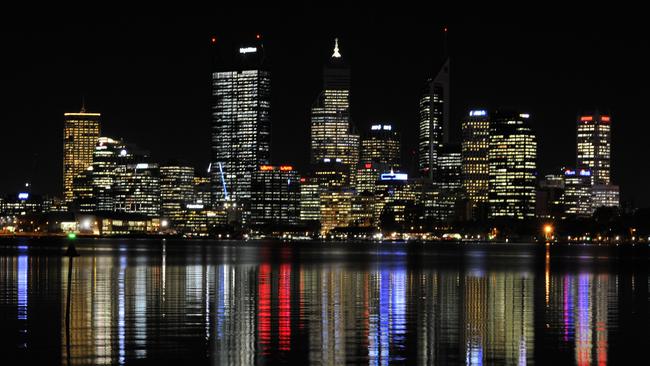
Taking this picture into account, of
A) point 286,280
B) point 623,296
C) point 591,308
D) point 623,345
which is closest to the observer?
point 623,345

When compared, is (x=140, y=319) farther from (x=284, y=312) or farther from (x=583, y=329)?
(x=583, y=329)

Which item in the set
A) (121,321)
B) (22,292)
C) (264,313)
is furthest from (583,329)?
(22,292)

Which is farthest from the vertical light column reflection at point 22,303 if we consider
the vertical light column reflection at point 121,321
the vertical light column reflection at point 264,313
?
the vertical light column reflection at point 264,313

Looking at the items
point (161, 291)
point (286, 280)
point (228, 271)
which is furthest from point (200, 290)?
point (228, 271)

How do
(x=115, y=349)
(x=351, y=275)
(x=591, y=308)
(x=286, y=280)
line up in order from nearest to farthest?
(x=115, y=349) → (x=591, y=308) → (x=286, y=280) → (x=351, y=275)

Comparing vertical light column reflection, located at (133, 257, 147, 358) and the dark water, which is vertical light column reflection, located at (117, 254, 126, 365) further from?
vertical light column reflection, located at (133, 257, 147, 358)

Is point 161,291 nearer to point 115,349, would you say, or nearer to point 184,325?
point 184,325

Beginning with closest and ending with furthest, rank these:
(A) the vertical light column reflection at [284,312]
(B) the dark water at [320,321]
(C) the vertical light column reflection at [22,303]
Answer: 1. (B) the dark water at [320,321]
2. (A) the vertical light column reflection at [284,312]
3. (C) the vertical light column reflection at [22,303]

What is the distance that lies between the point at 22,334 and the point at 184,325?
6.09 meters

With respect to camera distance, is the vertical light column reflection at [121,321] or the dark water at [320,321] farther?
the dark water at [320,321]

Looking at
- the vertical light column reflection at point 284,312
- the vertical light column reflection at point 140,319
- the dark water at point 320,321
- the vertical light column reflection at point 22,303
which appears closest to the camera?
the dark water at point 320,321

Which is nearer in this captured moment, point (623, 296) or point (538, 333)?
point (538, 333)

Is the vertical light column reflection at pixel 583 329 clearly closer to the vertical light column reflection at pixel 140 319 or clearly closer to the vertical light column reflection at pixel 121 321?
the vertical light column reflection at pixel 140 319

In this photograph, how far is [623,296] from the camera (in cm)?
6059
